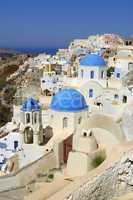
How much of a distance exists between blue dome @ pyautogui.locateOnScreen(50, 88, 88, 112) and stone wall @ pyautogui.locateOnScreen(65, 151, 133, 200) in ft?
31.8

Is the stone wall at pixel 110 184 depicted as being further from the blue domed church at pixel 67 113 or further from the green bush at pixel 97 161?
the blue domed church at pixel 67 113

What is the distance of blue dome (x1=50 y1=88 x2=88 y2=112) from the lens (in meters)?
17.4

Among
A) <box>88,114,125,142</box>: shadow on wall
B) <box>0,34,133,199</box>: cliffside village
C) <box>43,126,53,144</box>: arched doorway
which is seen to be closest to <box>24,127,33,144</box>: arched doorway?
<box>0,34,133,199</box>: cliffside village

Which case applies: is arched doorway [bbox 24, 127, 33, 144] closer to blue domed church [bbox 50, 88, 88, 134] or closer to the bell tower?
the bell tower

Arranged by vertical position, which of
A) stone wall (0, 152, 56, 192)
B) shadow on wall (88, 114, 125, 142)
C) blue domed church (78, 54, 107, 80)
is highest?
blue domed church (78, 54, 107, 80)

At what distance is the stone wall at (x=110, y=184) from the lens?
7.52 m

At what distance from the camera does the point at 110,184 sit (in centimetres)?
771

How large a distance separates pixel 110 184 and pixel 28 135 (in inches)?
415

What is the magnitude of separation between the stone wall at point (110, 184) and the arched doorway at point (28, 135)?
10.2 metres

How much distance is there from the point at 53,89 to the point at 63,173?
15.6 m

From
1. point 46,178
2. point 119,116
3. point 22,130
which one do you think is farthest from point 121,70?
point 46,178

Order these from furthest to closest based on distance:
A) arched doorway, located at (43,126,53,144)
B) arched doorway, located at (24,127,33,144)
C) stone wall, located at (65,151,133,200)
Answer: arched doorway, located at (43,126,53,144)
arched doorway, located at (24,127,33,144)
stone wall, located at (65,151,133,200)

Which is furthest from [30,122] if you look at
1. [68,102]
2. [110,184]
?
[110,184]

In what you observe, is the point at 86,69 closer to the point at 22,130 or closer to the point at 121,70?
the point at 121,70
